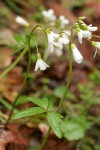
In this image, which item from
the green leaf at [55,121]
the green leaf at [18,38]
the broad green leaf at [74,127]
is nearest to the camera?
the green leaf at [55,121]

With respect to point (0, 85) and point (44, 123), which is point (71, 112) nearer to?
point (44, 123)

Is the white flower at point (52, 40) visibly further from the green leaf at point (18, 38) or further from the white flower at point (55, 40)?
the green leaf at point (18, 38)

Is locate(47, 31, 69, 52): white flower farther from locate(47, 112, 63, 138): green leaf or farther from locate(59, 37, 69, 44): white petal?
locate(47, 112, 63, 138): green leaf

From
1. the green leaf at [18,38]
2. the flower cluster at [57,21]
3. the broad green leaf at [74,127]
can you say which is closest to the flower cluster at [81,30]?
the green leaf at [18,38]

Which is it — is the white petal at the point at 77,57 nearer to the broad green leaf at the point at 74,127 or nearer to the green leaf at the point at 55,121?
the green leaf at the point at 55,121

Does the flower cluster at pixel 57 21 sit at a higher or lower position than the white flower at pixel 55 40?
higher

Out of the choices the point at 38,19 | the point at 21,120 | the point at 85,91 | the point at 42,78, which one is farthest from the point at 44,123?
the point at 38,19

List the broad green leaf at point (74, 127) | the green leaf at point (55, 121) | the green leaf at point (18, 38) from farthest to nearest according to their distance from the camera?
1. the broad green leaf at point (74, 127)
2. the green leaf at point (18, 38)
3. the green leaf at point (55, 121)

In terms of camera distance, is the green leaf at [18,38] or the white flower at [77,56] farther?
the green leaf at [18,38]

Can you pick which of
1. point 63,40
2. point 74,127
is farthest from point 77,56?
point 74,127

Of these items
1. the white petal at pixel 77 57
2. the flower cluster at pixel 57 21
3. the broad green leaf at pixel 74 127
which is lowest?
the broad green leaf at pixel 74 127

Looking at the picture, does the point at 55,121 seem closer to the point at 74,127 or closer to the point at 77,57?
the point at 77,57

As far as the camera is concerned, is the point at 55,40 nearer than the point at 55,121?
No
